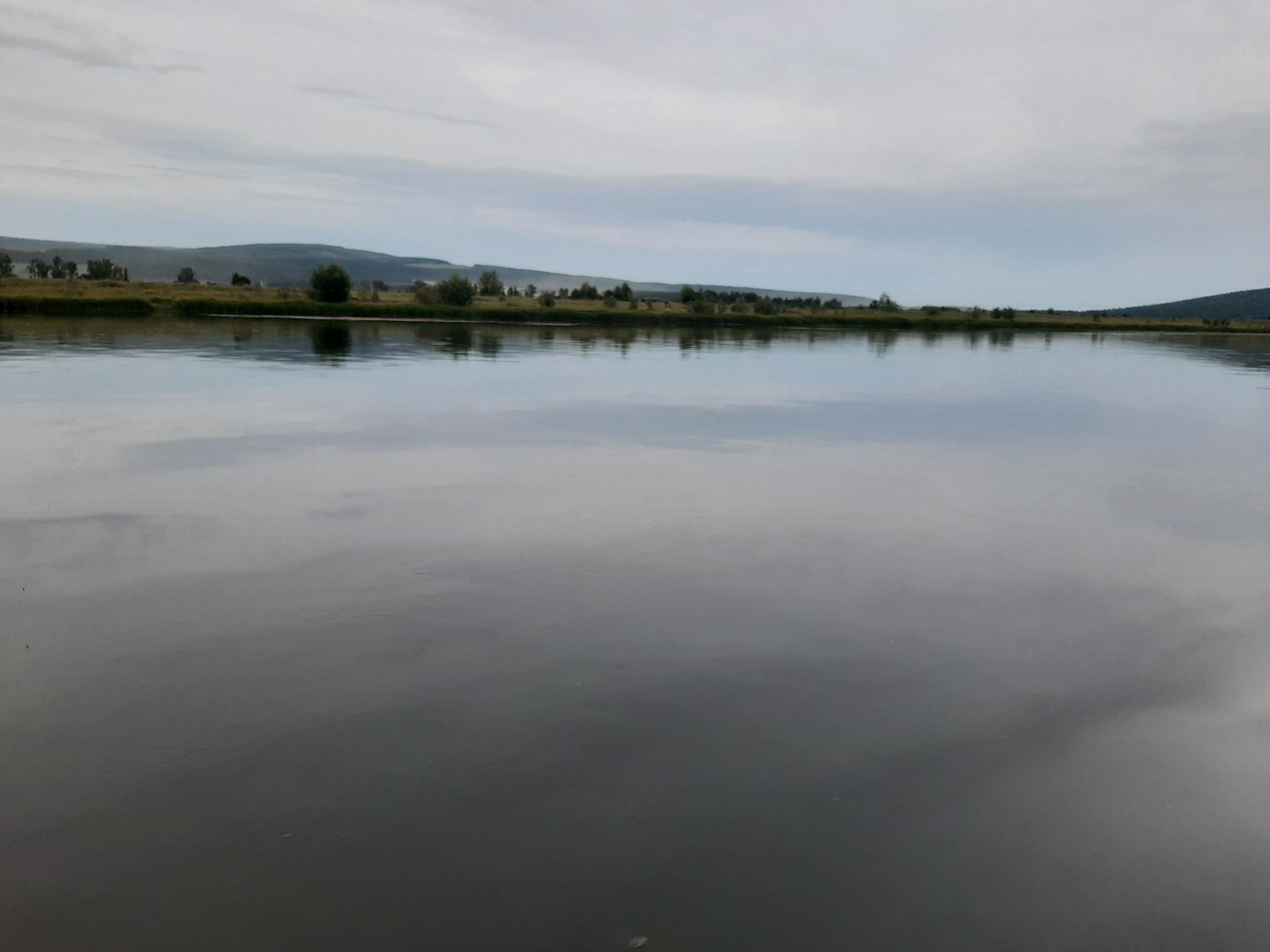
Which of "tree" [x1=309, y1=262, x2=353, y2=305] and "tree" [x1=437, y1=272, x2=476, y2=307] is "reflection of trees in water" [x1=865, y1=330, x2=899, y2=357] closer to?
"tree" [x1=437, y1=272, x2=476, y2=307]

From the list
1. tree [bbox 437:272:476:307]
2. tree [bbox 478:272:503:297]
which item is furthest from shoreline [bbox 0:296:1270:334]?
tree [bbox 478:272:503:297]

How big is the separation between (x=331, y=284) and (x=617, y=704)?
235ft

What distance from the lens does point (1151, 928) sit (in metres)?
3.85

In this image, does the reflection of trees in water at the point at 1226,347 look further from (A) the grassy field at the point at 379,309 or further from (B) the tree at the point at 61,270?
(B) the tree at the point at 61,270

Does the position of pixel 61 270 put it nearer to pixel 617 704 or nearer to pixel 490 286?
pixel 490 286

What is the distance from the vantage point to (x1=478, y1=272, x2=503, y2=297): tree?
332 ft

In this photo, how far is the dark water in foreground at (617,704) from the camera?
3854 mm

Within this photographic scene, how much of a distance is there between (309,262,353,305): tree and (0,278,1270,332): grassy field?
1.45 m

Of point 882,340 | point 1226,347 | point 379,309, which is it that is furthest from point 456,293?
point 1226,347

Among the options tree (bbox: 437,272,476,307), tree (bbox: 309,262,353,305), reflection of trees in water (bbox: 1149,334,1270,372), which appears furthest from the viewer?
tree (bbox: 437,272,476,307)

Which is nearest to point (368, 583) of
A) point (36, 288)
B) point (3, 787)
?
point (3, 787)

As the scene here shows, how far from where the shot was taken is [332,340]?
40.9 m

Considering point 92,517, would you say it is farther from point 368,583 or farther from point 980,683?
point 980,683

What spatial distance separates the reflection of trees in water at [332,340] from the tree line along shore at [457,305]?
9.88m
